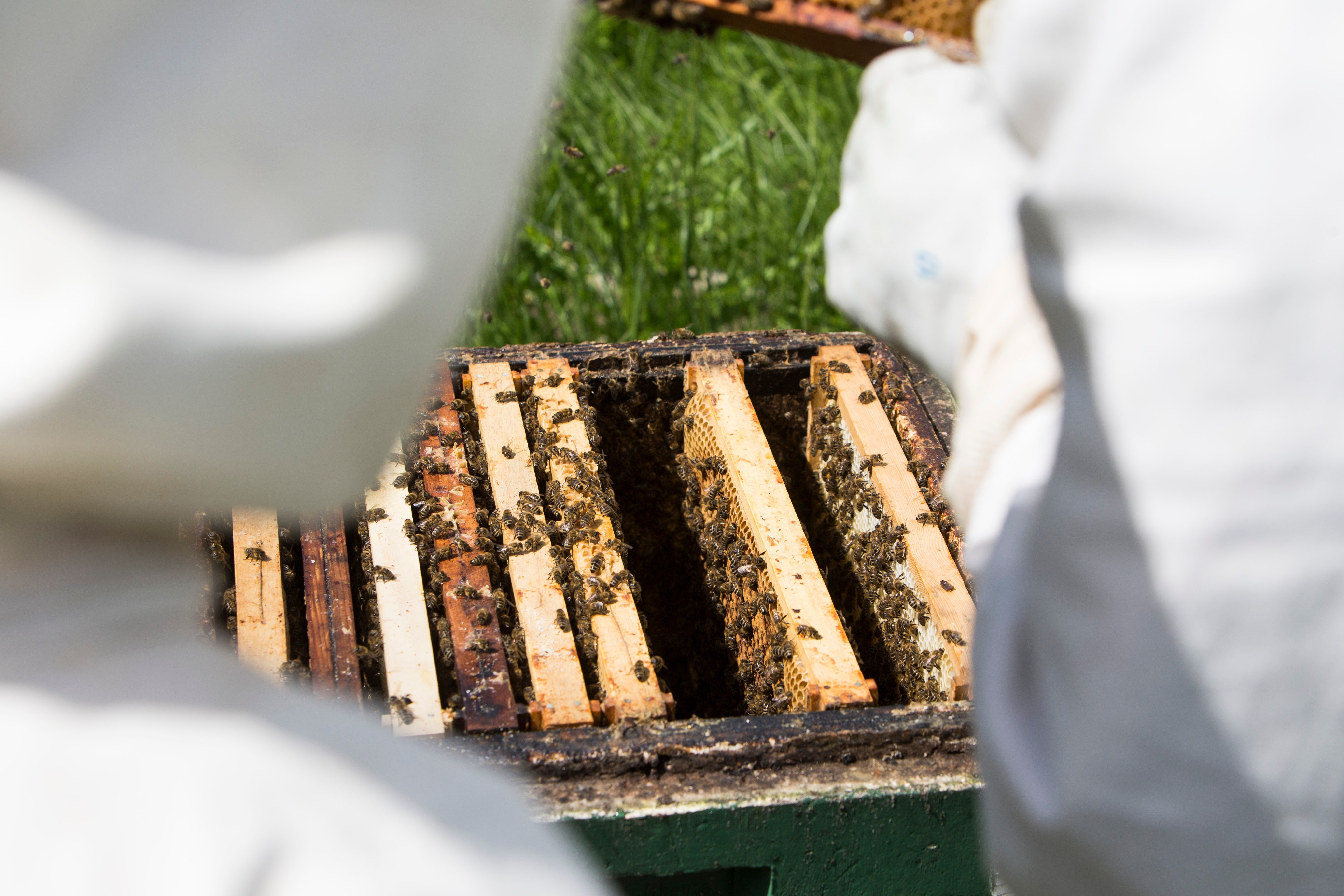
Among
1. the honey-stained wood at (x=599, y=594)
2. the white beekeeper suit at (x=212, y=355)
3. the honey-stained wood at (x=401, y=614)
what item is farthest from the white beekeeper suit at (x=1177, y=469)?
the honey-stained wood at (x=401, y=614)

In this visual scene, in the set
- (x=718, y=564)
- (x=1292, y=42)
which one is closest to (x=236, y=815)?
(x=1292, y=42)

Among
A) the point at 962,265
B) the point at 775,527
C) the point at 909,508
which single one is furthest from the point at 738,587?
the point at 962,265

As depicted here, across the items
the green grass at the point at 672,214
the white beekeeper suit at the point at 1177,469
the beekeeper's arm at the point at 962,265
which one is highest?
the green grass at the point at 672,214

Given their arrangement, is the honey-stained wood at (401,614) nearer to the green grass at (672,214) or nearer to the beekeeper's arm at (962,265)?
the beekeeper's arm at (962,265)

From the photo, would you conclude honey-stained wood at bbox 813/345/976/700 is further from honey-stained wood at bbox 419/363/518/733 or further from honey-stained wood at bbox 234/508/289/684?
honey-stained wood at bbox 234/508/289/684

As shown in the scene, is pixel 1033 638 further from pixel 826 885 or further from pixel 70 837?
pixel 826 885

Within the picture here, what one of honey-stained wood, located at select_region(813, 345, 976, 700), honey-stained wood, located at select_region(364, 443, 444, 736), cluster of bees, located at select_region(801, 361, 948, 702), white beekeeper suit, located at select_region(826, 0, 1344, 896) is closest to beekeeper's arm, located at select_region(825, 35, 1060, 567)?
white beekeeper suit, located at select_region(826, 0, 1344, 896)

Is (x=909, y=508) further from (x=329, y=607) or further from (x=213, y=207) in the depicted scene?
(x=213, y=207)
